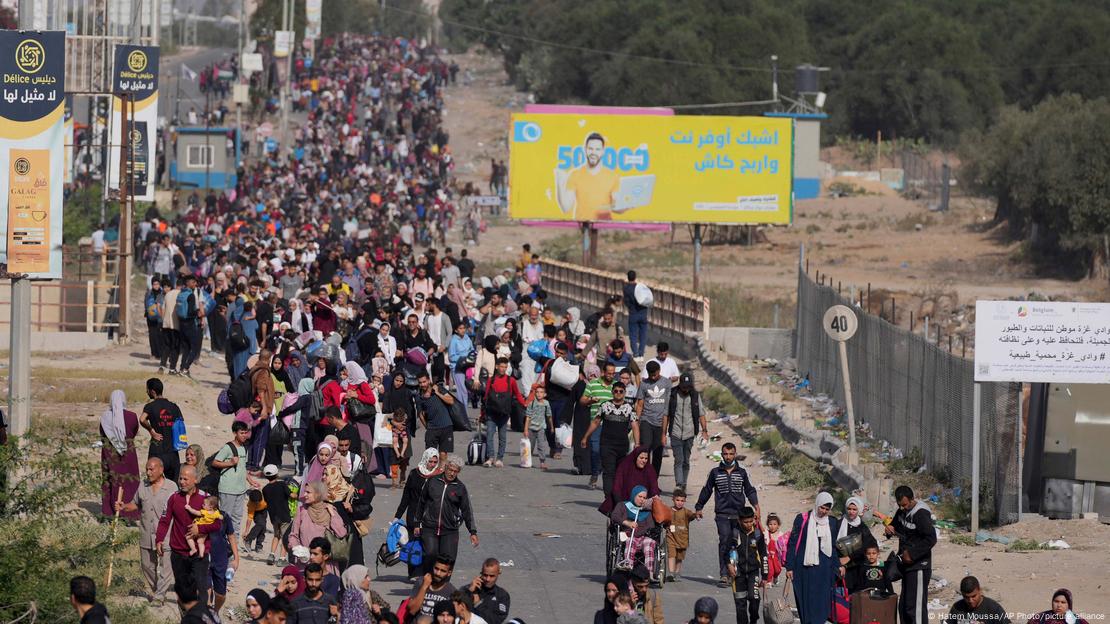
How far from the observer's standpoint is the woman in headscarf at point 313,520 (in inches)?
533

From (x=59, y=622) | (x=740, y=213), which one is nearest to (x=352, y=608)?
(x=59, y=622)

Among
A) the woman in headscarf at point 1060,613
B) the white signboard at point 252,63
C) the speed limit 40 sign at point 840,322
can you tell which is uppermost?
the white signboard at point 252,63

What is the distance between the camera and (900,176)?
246ft

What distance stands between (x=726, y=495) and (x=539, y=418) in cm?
577

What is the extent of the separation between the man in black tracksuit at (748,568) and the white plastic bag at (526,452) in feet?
22.7

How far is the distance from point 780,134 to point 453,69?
224 feet

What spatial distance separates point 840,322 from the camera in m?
20.1

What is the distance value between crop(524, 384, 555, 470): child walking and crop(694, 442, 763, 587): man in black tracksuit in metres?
5.24

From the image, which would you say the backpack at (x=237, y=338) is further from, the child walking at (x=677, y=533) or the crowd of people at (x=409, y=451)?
the child walking at (x=677, y=533)

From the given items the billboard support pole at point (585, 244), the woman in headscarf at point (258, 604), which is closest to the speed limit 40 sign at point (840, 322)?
the woman in headscarf at point (258, 604)

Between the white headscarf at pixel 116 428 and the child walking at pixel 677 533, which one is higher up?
the white headscarf at pixel 116 428

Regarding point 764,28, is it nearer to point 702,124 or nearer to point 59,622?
point 702,124

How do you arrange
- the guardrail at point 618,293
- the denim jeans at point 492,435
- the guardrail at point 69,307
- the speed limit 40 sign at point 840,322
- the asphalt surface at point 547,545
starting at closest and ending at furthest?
the asphalt surface at point 547,545
the speed limit 40 sign at point 840,322
the denim jeans at point 492,435
the guardrail at point 69,307
the guardrail at point 618,293

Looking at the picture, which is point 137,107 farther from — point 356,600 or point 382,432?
point 356,600
